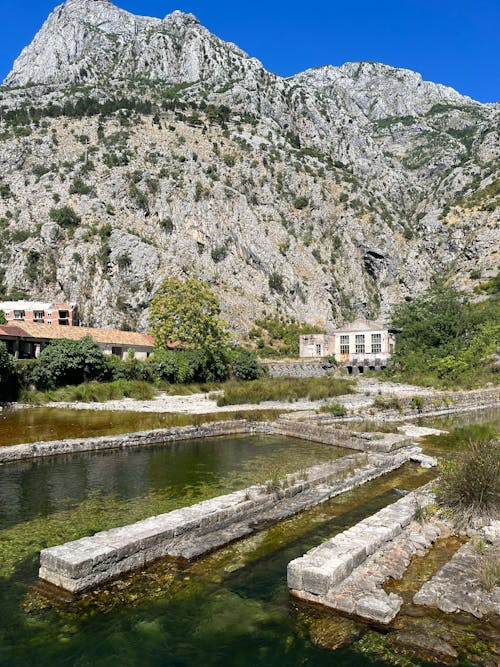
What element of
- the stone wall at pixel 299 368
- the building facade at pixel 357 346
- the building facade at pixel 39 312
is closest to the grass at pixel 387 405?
the stone wall at pixel 299 368

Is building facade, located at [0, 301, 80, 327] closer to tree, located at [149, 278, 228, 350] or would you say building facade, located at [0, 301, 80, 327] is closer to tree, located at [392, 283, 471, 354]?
tree, located at [149, 278, 228, 350]

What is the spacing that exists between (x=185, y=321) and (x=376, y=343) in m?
33.3

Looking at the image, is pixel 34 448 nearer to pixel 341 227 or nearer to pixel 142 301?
pixel 142 301

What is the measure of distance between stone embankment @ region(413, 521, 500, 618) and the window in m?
→ 65.9

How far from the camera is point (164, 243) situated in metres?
90.2

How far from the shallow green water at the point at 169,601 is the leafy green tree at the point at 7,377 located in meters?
24.3

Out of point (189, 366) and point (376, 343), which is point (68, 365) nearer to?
point (189, 366)

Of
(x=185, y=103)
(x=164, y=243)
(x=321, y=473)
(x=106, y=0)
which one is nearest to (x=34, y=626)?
(x=321, y=473)

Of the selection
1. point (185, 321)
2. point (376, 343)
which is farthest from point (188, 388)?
point (376, 343)

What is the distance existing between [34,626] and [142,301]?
7513 centimetres

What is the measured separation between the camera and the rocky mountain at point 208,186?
84.6m

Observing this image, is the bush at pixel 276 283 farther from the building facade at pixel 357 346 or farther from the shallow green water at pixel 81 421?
the shallow green water at pixel 81 421

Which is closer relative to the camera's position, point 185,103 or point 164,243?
point 164,243

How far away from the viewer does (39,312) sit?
72812mm
